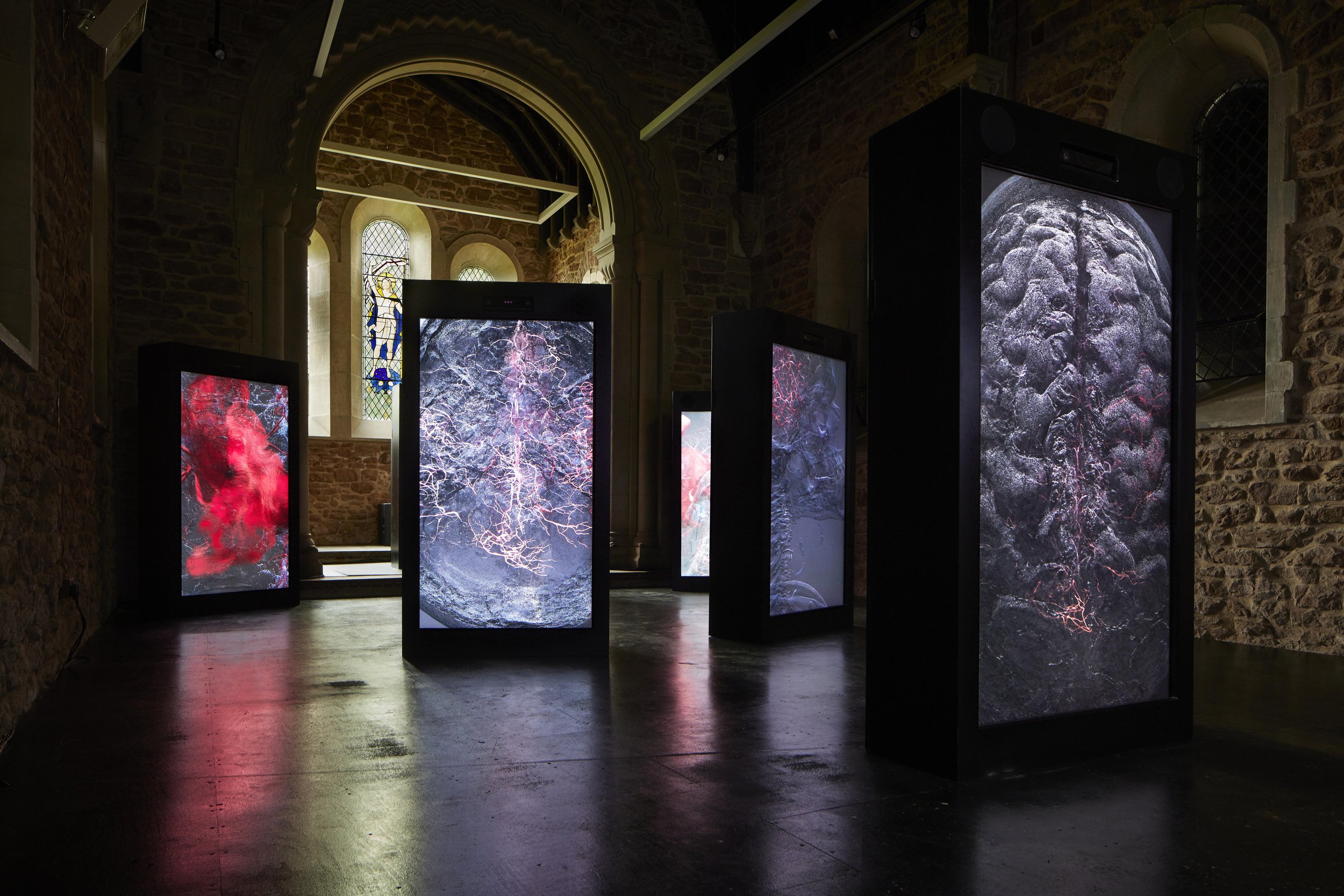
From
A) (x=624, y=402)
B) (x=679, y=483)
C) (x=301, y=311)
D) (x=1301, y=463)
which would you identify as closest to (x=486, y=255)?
(x=624, y=402)

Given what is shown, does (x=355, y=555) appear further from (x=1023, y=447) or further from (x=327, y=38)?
(x=1023, y=447)

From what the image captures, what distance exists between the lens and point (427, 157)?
15766 mm

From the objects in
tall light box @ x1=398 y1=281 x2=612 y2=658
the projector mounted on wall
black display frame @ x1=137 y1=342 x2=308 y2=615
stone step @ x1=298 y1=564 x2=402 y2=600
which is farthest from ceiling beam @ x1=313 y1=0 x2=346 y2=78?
stone step @ x1=298 y1=564 x2=402 y2=600

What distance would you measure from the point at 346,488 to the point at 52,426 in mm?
10712

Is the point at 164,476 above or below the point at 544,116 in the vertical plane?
below

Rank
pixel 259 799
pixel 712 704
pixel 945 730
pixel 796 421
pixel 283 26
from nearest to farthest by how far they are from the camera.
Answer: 1. pixel 259 799
2. pixel 945 730
3. pixel 712 704
4. pixel 796 421
5. pixel 283 26

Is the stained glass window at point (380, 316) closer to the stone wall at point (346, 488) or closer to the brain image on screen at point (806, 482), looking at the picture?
the stone wall at point (346, 488)

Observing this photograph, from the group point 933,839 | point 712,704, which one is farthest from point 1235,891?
point 712,704

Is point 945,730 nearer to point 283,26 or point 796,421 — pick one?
point 796,421

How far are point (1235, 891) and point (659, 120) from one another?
940 cm

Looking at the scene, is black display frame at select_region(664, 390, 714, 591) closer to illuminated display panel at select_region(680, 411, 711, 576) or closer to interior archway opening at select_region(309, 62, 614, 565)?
illuminated display panel at select_region(680, 411, 711, 576)

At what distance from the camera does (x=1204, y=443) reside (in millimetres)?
6645

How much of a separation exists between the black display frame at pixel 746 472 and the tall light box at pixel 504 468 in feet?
3.50

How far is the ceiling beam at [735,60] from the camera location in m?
7.69
